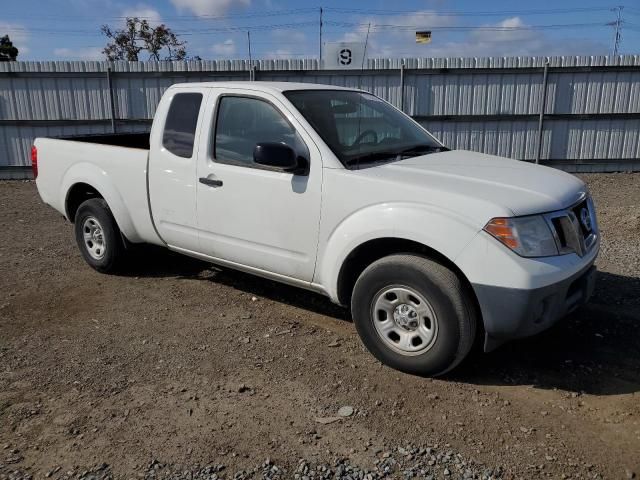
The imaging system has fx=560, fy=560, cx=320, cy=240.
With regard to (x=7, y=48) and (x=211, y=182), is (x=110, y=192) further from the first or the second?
(x=7, y=48)

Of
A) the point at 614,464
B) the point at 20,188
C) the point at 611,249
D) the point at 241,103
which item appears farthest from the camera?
the point at 20,188

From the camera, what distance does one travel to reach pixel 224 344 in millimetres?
4266

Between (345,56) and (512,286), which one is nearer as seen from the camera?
(512,286)

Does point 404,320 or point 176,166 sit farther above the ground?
point 176,166

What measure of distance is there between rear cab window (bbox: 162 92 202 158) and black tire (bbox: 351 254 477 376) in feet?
6.56

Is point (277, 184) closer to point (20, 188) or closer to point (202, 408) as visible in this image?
point (202, 408)

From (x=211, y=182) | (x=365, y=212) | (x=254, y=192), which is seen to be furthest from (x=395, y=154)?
(x=211, y=182)

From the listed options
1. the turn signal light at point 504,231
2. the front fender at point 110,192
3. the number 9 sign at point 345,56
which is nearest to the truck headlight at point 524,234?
the turn signal light at point 504,231

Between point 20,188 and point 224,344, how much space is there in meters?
9.60

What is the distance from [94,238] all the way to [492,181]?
414 centimetres

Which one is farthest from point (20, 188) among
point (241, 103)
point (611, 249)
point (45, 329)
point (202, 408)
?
point (611, 249)

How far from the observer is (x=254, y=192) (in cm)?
423

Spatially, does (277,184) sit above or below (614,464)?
above

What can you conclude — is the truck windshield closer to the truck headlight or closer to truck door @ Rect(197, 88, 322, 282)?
truck door @ Rect(197, 88, 322, 282)
